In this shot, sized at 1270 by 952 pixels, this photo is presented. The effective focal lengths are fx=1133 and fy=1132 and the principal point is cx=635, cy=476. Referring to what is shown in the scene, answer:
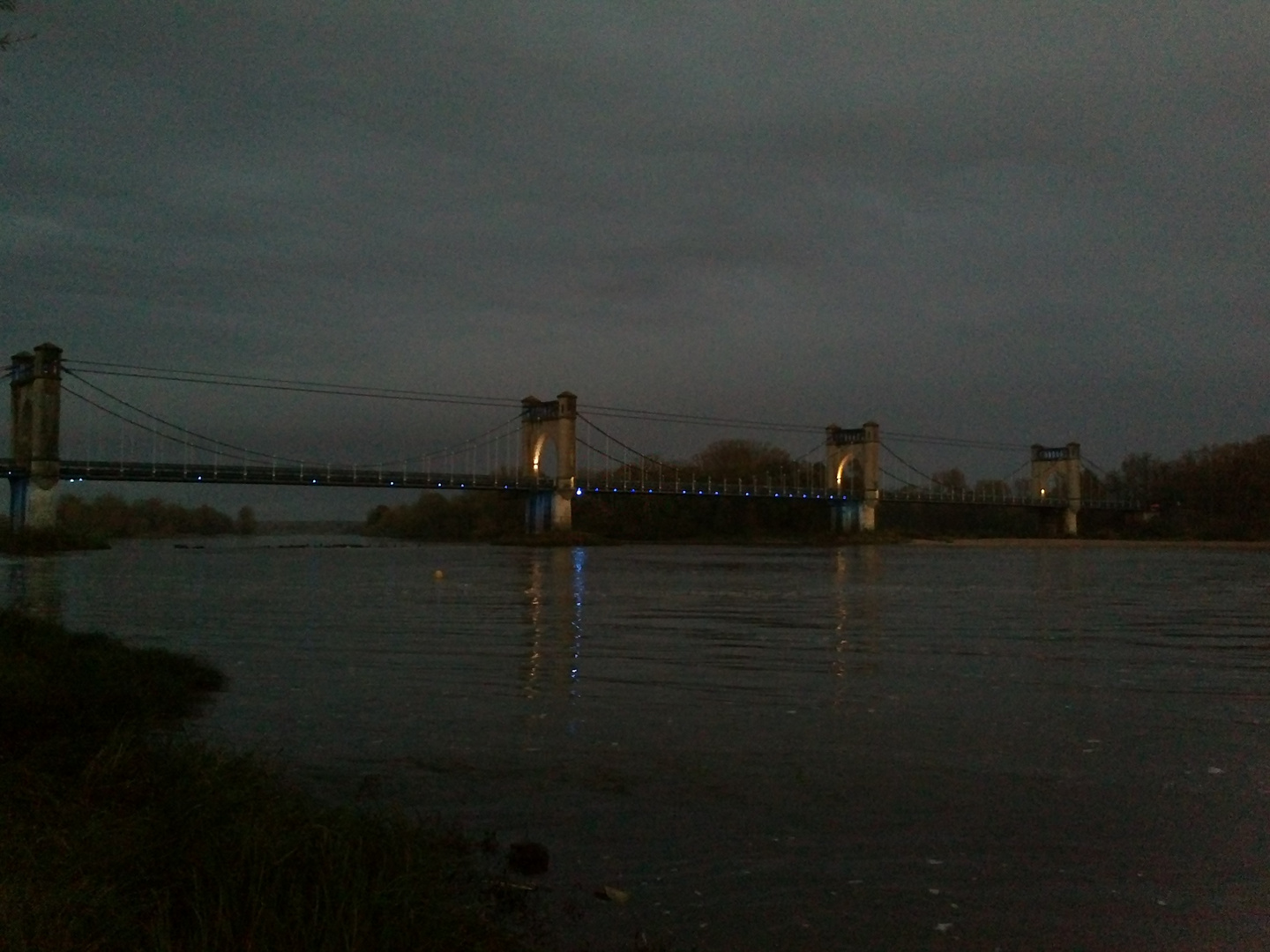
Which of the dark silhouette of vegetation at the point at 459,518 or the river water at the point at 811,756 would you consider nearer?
the river water at the point at 811,756

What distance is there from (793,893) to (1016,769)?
10.1 feet

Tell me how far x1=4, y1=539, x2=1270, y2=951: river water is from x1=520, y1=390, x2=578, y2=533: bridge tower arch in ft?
193

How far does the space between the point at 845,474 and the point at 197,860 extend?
3970 inches

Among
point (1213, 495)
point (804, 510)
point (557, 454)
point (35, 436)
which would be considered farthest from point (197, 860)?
point (1213, 495)

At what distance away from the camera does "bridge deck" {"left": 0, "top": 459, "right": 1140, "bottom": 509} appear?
202 feet

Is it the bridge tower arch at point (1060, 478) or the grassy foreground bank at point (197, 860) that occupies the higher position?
the bridge tower arch at point (1060, 478)

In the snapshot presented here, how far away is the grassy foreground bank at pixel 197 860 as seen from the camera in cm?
398

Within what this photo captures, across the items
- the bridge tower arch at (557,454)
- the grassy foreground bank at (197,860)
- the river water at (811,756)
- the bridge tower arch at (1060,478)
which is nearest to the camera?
the grassy foreground bank at (197,860)

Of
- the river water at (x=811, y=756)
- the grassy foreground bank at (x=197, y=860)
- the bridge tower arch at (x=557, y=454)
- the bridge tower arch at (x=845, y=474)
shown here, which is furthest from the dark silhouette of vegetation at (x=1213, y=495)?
the grassy foreground bank at (x=197, y=860)

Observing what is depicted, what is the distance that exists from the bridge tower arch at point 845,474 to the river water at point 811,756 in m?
74.3

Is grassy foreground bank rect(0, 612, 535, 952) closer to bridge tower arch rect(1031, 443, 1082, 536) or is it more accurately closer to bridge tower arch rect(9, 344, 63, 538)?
bridge tower arch rect(9, 344, 63, 538)

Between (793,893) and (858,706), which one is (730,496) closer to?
(858,706)

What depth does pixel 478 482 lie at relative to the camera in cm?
7550

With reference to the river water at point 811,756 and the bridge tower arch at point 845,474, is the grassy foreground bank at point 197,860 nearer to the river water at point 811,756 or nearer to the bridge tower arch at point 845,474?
the river water at point 811,756
